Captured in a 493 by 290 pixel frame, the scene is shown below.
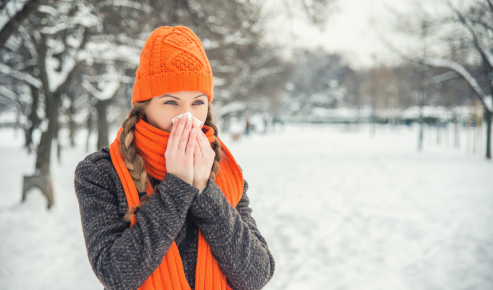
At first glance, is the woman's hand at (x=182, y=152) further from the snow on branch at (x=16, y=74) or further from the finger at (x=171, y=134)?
the snow on branch at (x=16, y=74)

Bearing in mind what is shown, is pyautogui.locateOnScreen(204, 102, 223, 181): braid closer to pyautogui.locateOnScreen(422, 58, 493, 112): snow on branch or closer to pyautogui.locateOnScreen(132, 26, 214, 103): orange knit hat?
pyautogui.locateOnScreen(132, 26, 214, 103): orange knit hat

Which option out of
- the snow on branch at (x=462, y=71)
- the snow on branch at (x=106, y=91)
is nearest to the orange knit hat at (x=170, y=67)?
the snow on branch at (x=106, y=91)

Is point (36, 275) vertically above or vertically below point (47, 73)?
below

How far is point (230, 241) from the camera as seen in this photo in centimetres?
124

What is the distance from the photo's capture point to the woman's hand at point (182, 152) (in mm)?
1188

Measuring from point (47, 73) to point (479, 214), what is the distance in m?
8.62

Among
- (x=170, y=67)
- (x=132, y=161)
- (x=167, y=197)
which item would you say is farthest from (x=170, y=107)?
(x=167, y=197)

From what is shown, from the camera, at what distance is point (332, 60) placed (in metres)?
55.2

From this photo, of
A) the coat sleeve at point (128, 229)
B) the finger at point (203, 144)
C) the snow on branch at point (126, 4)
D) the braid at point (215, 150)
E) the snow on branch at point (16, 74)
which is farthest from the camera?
the snow on branch at point (16, 74)

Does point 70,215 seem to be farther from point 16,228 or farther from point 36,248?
point 36,248

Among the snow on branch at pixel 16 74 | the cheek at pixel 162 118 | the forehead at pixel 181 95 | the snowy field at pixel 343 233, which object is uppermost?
the snow on branch at pixel 16 74

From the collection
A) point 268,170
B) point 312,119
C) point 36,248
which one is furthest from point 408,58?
point 312,119

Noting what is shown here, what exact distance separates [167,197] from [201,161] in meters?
0.18

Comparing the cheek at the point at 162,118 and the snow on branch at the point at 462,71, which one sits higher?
the snow on branch at the point at 462,71
